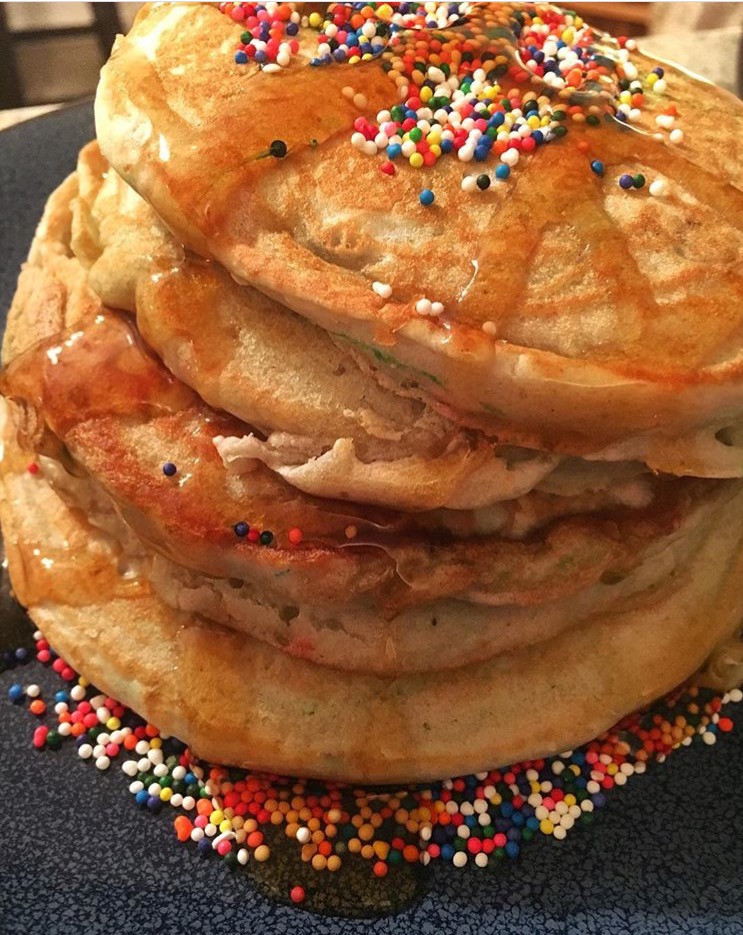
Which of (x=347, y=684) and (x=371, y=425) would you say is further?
(x=347, y=684)

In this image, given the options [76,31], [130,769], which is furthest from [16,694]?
[76,31]

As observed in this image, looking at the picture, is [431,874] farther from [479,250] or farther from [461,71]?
[461,71]

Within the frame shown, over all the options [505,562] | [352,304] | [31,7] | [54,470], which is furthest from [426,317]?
[31,7]

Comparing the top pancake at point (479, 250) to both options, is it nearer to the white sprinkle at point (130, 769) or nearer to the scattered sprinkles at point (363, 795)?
the scattered sprinkles at point (363, 795)

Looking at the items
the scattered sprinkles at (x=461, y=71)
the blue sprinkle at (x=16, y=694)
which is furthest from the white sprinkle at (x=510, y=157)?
the blue sprinkle at (x=16, y=694)

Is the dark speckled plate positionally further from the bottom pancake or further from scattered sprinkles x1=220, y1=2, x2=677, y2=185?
scattered sprinkles x1=220, y1=2, x2=677, y2=185

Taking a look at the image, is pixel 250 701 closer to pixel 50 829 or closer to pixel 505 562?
pixel 50 829

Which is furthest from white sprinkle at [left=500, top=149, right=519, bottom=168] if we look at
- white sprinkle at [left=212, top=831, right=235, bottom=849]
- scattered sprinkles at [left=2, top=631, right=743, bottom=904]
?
white sprinkle at [left=212, top=831, right=235, bottom=849]
